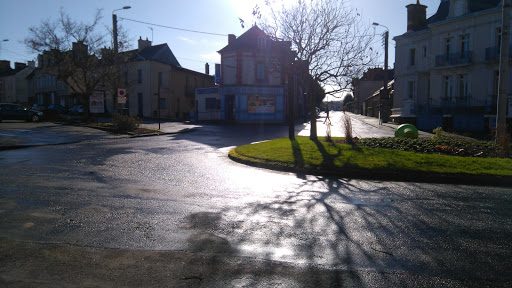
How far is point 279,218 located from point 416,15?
123 ft

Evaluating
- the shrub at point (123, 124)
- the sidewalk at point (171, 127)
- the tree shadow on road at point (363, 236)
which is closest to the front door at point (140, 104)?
the sidewalk at point (171, 127)

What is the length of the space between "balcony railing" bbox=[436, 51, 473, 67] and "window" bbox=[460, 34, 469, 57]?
0.10 metres

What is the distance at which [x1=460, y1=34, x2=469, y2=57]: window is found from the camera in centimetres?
2948

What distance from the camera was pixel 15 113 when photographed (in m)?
29.7

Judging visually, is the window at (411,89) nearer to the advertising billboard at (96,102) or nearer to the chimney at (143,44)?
the advertising billboard at (96,102)

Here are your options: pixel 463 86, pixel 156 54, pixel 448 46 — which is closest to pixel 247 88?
pixel 156 54

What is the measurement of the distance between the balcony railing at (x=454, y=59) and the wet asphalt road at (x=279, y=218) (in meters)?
25.3

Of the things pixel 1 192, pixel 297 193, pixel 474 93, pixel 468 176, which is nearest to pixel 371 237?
pixel 297 193

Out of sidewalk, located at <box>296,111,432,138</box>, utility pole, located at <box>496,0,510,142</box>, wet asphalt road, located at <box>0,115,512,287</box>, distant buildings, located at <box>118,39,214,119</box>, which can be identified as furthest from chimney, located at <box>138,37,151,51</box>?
utility pole, located at <box>496,0,510,142</box>

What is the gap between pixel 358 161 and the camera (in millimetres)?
10250

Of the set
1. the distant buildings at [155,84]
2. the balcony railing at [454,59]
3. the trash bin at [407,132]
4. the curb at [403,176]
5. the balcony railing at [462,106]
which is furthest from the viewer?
the distant buildings at [155,84]

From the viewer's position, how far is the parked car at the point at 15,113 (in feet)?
96.5

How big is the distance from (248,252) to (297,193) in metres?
3.32

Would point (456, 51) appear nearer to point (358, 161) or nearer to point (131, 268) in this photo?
point (358, 161)
